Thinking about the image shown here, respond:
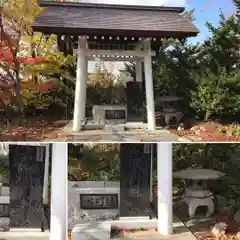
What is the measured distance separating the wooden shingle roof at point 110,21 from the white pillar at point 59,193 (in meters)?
0.88

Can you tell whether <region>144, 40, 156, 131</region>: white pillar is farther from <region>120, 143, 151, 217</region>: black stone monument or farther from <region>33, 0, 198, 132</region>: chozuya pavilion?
<region>120, 143, 151, 217</region>: black stone monument

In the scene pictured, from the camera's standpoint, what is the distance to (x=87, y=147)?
361 cm

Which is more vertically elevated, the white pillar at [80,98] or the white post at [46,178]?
the white pillar at [80,98]

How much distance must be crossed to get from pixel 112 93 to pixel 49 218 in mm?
1342

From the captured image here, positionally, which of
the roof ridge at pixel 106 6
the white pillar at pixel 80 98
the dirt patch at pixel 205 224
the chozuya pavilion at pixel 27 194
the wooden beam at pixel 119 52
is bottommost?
the dirt patch at pixel 205 224

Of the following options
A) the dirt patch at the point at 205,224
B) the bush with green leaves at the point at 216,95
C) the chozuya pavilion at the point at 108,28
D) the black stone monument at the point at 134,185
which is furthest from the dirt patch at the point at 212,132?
the dirt patch at the point at 205,224

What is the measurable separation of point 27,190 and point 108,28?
1521mm

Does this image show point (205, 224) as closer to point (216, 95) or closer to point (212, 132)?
point (212, 132)

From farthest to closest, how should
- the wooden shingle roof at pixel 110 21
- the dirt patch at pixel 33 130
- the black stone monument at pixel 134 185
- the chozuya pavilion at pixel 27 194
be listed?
the black stone monument at pixel 134 185
the chozuya pavilion at pixel 27 194
the wooden shingle roof at pixel 110 21
the dirt patch at pixel 33 130

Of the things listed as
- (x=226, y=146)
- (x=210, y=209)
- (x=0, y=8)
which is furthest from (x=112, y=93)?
(x=210, y=209)

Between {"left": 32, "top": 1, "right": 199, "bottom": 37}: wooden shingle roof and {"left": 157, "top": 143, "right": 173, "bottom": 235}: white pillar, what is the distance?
96cm

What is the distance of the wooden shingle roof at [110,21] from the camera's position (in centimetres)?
275

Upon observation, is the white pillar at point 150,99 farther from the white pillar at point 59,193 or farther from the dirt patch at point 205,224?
the dirt patch at point 205,224

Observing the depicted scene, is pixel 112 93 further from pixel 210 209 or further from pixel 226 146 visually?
pixel 210 209
